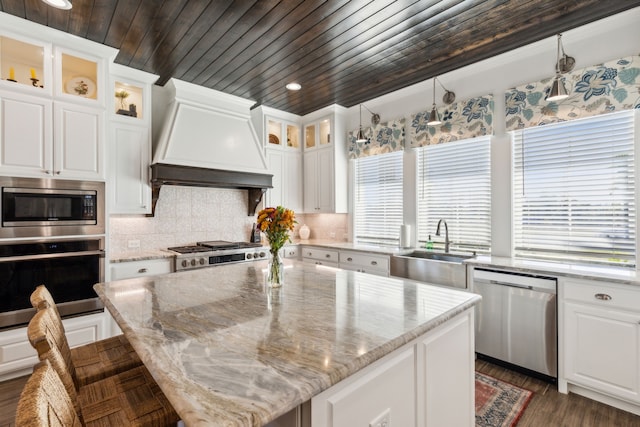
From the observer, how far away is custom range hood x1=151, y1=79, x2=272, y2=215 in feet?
11.1

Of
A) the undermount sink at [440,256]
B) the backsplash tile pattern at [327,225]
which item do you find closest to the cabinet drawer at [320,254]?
the backsplash tile pattern at [327,225]

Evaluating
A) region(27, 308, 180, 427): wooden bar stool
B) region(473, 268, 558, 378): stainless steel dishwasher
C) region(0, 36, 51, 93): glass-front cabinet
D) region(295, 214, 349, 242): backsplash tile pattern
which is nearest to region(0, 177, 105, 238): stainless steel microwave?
region(0, 36, 51, 93): glass-front cabinet

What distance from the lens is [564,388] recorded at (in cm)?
238

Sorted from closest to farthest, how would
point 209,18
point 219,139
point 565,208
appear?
point 209,18 < point 565,208 < point 219,139

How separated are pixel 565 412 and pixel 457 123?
8.81ft

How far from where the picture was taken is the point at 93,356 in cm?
155

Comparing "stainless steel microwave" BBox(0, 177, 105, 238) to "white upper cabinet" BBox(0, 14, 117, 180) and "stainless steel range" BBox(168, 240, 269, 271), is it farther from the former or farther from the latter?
"stainless steel range" BBox(168, 240, 269, 271)

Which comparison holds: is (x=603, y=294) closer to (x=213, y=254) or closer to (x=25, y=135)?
(x=213, y=254)

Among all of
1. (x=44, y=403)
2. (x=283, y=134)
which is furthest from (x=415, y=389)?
(x=283, y=134)

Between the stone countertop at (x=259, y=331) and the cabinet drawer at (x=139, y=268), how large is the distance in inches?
47.0

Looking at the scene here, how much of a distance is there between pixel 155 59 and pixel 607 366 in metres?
4.56

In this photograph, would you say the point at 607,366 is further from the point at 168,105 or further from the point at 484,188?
the point at 168,105

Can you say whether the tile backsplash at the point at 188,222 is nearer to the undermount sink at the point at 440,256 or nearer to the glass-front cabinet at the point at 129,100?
the glass-front cabinet at the point at 129,100

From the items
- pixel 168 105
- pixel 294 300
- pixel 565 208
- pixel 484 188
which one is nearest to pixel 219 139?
pixel 168 105
